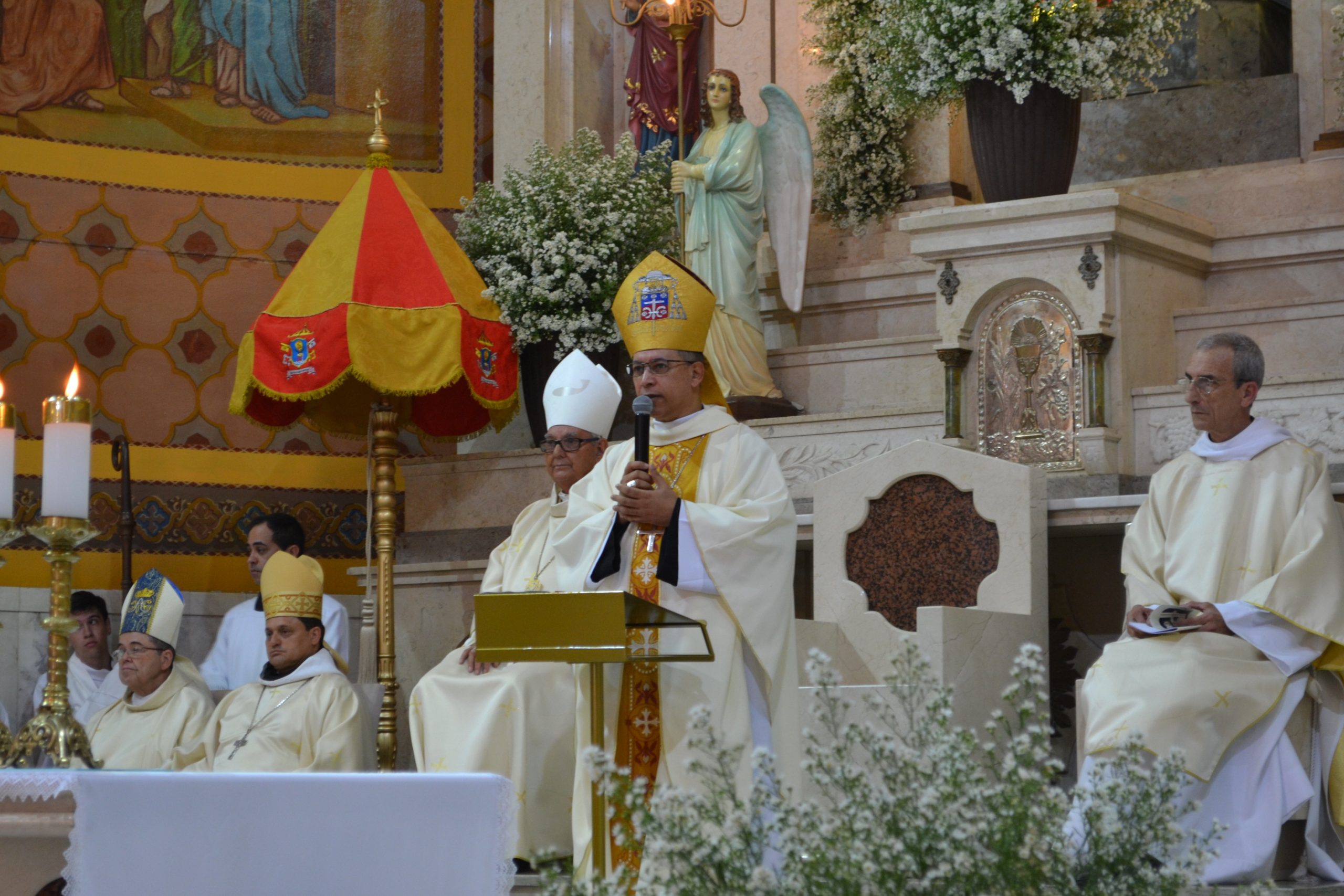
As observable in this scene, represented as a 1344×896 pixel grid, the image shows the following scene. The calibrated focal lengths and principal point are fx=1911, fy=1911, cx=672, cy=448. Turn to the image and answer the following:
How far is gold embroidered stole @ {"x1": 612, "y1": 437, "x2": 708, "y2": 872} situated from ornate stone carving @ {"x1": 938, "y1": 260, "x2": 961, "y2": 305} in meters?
3.15

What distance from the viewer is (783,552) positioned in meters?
5.14

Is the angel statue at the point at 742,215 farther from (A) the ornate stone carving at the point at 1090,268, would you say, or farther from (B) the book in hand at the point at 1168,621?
(B) the book in hand at the point at 1168,621

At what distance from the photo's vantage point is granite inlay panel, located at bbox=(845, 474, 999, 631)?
6.96 metres

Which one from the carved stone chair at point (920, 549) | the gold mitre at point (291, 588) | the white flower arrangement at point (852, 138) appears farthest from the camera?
the white flower arrangement at point (852, 138)

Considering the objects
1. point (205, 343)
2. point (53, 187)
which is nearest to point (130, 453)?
point (205, 343)

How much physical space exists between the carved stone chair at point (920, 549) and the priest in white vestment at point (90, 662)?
3.47 m

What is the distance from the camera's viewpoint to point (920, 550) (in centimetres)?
711

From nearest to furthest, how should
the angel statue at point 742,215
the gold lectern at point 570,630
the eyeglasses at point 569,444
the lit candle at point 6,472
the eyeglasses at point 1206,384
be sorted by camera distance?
the lit candle at point 6,472
the gold lectern at point 570,630
the eyeglasses at point 1206,384
the eyeglasses at point 569,444
the angel statue at point 742,215

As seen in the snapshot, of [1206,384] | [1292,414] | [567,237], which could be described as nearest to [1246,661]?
[1206,384]

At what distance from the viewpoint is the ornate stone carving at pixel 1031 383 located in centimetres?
785

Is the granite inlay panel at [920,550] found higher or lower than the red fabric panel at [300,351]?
lower

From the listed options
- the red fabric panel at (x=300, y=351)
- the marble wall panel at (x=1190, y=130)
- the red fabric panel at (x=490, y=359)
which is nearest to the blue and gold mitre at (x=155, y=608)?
the red fabric panel at (x=300, y=351)

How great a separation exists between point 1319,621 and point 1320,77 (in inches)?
177

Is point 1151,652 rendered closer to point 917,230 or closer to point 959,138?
point 917,230
